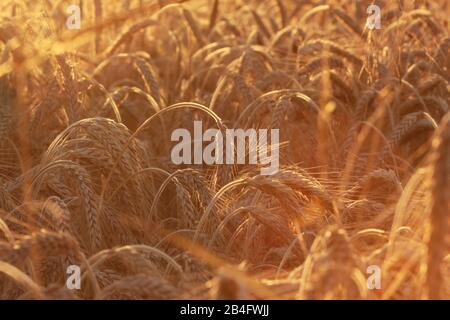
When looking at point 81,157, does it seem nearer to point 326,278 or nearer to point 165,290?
point 165,290

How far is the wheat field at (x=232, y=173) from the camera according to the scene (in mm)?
1895

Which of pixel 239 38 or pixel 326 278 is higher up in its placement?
pixel 239 38

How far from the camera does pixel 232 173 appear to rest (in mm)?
3143

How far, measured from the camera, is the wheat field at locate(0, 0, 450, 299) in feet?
6.22

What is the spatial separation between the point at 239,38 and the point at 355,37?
0.83 meters

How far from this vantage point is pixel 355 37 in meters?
5.08

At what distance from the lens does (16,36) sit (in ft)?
13.2

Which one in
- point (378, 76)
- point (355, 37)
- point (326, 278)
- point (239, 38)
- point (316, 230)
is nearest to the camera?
point (326, 278)
